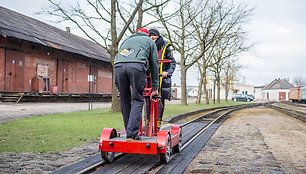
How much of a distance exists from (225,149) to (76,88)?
33511 mm

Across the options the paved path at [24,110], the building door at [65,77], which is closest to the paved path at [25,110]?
the paved path at [24,110]

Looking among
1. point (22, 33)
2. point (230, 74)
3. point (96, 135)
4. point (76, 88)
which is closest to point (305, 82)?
point (230, 74)

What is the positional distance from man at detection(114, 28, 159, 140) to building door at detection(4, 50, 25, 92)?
25.5 metres

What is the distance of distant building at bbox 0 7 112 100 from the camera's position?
93.0ft

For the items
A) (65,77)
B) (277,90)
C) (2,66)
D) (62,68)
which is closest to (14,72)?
(2,66)

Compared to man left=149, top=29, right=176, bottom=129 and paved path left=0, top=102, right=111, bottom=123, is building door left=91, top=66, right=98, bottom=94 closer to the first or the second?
paved path left=0, top=102, right=111, bottom=123

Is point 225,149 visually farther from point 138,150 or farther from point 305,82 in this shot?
point 305,82

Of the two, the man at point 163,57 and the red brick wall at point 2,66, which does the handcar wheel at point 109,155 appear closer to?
the man at point 163,57

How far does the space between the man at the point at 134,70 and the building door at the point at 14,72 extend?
83.6 ft

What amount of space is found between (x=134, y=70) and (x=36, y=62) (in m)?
29.0

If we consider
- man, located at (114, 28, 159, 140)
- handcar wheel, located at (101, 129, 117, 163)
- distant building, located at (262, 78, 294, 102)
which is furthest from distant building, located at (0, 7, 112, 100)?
distant building, located at (262, 78, 294, 102)

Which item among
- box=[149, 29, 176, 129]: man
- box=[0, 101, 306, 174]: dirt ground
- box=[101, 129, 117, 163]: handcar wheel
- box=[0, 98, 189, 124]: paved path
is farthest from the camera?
box=[0, 98, 189, 124]: paved path

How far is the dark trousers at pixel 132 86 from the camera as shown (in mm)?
5258

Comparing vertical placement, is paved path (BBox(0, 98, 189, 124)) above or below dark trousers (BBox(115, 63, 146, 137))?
below
